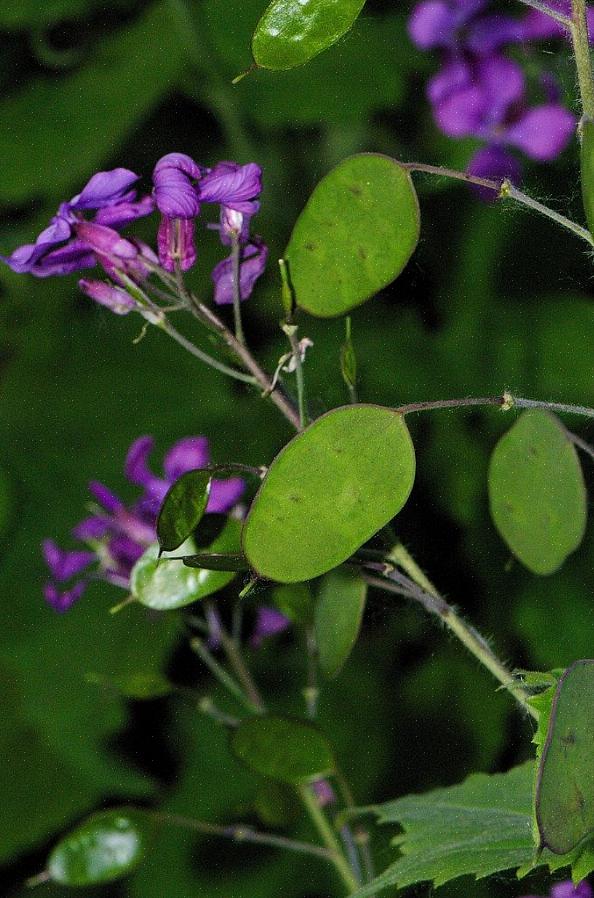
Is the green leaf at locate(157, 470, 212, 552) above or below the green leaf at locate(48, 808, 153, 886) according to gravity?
above

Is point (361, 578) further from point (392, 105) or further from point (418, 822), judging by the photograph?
point (392, 105)

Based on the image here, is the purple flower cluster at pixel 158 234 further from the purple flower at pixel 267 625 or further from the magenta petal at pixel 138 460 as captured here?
the purple flower at pixel 267 625

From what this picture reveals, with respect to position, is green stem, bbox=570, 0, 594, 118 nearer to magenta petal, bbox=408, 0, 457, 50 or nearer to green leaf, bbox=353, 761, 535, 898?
green leaf, bbox=353, 761, 535, 898

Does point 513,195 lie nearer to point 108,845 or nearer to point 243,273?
point 243,273

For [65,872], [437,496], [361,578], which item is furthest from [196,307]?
[437,496]

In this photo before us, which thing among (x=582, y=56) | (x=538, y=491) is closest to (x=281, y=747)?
(x=538, y=491)

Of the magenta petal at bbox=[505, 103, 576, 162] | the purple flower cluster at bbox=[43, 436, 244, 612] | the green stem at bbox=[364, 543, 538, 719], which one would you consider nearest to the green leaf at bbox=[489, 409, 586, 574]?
the green stem at bbox=[364, 543, 538, 719]
